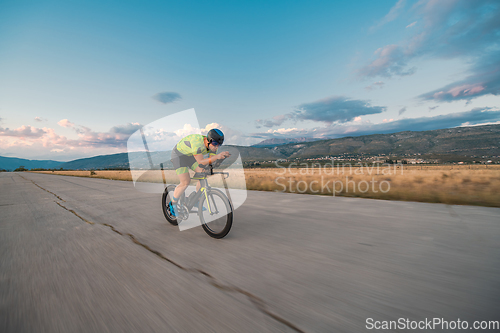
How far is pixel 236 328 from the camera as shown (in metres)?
1.76

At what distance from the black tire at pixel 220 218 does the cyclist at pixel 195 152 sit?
367mm

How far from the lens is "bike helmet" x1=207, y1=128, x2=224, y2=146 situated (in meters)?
3.76

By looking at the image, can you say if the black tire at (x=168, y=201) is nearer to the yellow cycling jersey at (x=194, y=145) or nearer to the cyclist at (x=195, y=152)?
the cyclist at (x=195, y=152)

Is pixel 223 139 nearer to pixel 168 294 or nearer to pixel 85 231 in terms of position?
pixel 168 294

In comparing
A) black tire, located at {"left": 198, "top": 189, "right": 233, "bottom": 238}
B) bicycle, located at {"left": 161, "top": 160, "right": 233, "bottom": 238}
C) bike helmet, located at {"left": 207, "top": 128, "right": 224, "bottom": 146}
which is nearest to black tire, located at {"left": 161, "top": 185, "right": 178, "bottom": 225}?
bicycle, located at {"left": 161, "top": 160, "right": 233, "bottom": 238}

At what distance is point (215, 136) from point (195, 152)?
1.39 ft

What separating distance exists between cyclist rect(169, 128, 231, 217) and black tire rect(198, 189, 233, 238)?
367 millimetres

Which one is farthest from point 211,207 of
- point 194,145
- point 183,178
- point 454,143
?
point 454,143

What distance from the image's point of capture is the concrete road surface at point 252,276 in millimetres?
1869

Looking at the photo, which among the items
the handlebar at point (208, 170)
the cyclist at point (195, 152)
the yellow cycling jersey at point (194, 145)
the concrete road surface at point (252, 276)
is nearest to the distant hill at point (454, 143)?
the concrete road surface at point (252, 276)

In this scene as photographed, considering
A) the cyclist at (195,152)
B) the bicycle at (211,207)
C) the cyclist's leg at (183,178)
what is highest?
the cyclist at (195,152)

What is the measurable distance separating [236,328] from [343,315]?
86cm

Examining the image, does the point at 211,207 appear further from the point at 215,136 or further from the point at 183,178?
the point at 215,136

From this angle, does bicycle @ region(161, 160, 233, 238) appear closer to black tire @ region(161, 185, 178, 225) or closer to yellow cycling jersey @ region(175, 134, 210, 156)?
yellow cycling jersey @ region(175, 134, 210, 156)
